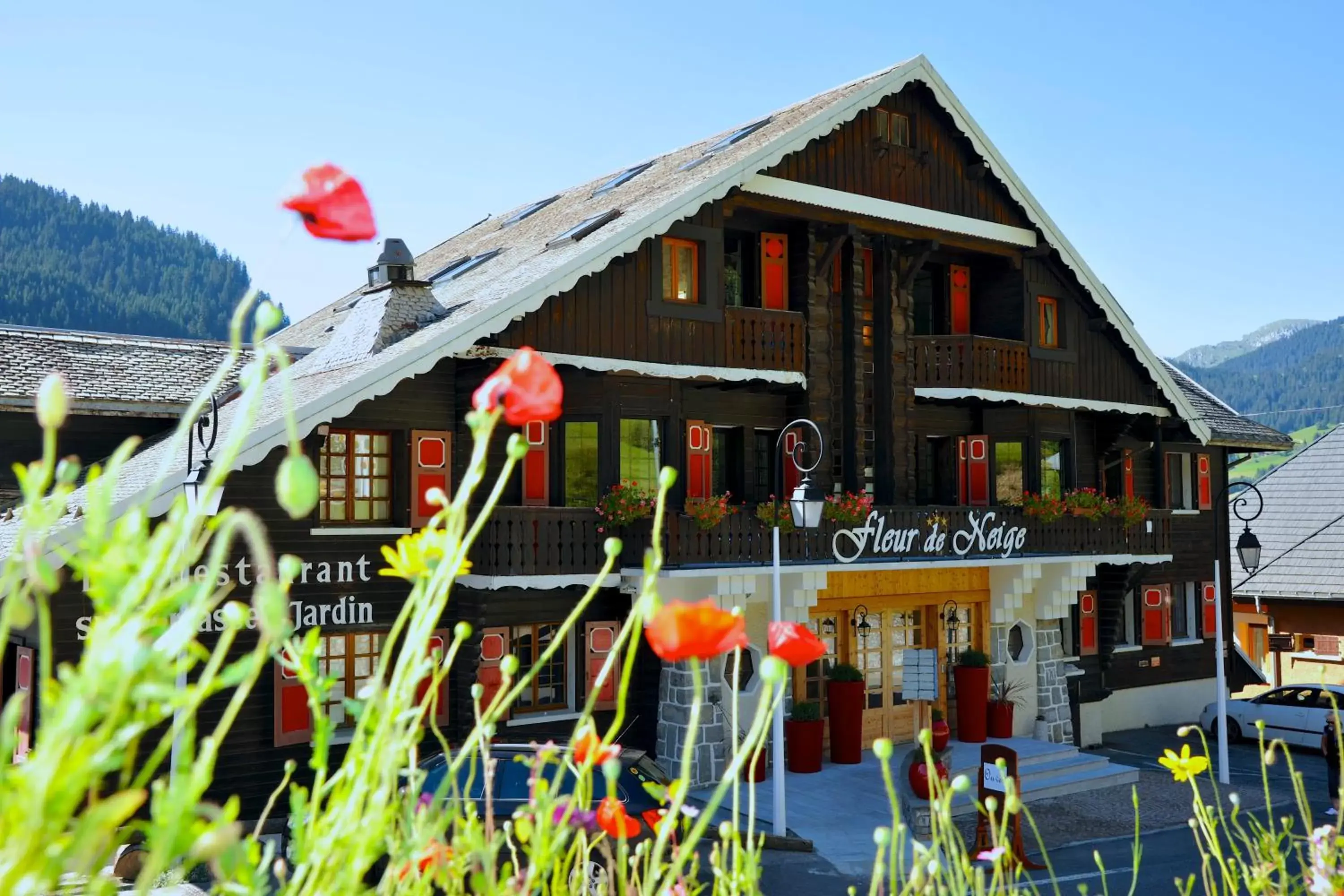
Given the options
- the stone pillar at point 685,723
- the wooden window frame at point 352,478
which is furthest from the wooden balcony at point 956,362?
the wooden window frame at point 352,478

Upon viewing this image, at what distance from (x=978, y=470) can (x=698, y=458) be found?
20.4 feet

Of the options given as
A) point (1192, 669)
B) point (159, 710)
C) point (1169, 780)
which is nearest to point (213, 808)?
point (159, 710)

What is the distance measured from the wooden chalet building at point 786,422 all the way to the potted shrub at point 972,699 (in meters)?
0.83

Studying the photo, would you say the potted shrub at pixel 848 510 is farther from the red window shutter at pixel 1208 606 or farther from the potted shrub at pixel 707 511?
the red window shutter at pixel 1208 606

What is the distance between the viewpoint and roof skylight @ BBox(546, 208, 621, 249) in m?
18.8

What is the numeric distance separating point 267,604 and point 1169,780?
22157 millimetres

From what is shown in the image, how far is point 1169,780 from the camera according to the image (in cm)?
2142

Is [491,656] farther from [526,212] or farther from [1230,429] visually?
[1230,429]

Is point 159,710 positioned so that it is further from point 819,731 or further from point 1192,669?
point 1192,669

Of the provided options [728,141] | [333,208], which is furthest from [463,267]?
[333,208]

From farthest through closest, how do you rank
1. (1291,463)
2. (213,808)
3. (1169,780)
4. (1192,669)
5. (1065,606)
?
(1291,463) → (1192,669) → (1065,606) → (1169,780) → (213,808)

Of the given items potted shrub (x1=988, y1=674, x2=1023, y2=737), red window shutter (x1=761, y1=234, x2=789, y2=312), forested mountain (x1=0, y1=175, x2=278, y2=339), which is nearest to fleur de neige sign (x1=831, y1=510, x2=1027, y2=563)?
potted shrub (x1=988, y1=674, x2=1023, y2=737)

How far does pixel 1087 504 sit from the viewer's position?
22781 mm

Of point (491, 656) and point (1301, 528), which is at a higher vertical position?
point (1301, 528)
